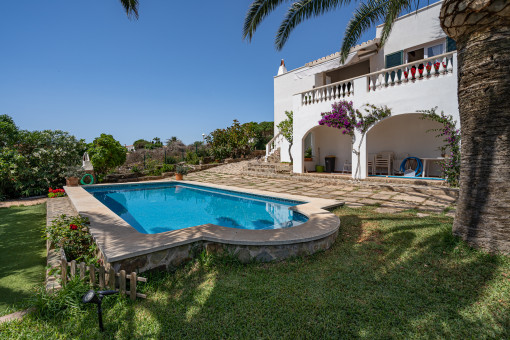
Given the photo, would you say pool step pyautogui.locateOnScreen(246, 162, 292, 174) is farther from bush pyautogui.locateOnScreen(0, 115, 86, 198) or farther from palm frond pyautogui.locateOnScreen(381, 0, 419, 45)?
bush pyautogui.locateOnScreen(0, 115, 86, 198)

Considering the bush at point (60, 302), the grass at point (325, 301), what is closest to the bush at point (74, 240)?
the bush at point (60, 302)

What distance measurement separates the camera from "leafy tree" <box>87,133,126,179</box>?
43.1 ft

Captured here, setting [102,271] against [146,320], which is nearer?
[146,320]

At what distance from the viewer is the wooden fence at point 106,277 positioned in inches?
111

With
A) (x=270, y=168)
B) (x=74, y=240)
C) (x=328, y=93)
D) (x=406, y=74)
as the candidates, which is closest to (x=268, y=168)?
(x=270, y=168)

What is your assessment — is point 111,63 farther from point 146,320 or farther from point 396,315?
point 396,315

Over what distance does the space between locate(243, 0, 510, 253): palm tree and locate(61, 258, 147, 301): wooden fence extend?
439 centimetres

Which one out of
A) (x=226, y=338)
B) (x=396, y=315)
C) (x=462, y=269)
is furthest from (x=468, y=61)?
(x=226, y=338)

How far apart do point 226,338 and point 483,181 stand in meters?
3.69

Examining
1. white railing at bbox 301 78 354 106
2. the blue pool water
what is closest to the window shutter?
white railing at bbox 301 78 354 106

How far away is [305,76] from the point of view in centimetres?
1617

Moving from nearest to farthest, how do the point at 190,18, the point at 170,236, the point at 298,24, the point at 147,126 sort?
the point at 170,236
the point at 298,24
the point at 190,18
the point at 147,126

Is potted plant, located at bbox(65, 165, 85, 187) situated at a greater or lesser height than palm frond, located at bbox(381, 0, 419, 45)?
lesser

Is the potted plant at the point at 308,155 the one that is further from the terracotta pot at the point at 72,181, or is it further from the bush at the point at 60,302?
the bush at the point at 60,302
